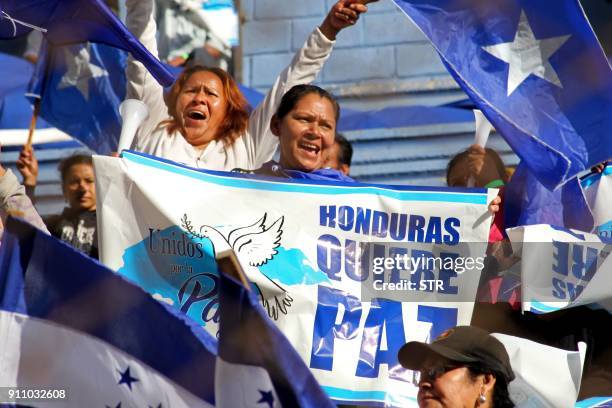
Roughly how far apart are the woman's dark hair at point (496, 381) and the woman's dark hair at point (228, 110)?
1.73m

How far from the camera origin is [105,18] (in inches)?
250

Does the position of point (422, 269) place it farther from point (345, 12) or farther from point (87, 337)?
point (87, 337)

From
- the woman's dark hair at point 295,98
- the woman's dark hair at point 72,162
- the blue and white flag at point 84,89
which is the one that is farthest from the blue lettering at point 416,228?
the blue and white flag at point 84,89

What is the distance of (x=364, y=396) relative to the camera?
17.3 ft

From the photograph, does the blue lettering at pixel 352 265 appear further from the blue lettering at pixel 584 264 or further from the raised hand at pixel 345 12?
the raised hand at pixel 345 12

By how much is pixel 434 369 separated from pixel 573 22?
1844mm

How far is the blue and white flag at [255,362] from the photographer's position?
13.0 feet

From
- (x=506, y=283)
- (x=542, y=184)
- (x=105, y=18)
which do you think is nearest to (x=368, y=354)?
(x=506, y=283)

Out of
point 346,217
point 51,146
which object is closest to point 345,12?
point 346,217

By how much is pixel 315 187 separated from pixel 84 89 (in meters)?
2.31

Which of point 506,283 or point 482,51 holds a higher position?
point 482,51

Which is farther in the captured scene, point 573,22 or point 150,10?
point 150,10

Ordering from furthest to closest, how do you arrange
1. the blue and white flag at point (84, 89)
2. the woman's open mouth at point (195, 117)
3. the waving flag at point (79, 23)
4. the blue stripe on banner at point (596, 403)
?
1. the blue and white flag at point (84, 89)
2. the waving flag at point (79, 23)
3. the woman's open mouth at point (195, 117)
4. the blue stripe on banner at point (596, 403)

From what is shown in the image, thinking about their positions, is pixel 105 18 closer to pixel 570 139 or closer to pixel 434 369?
pixel 570 139
